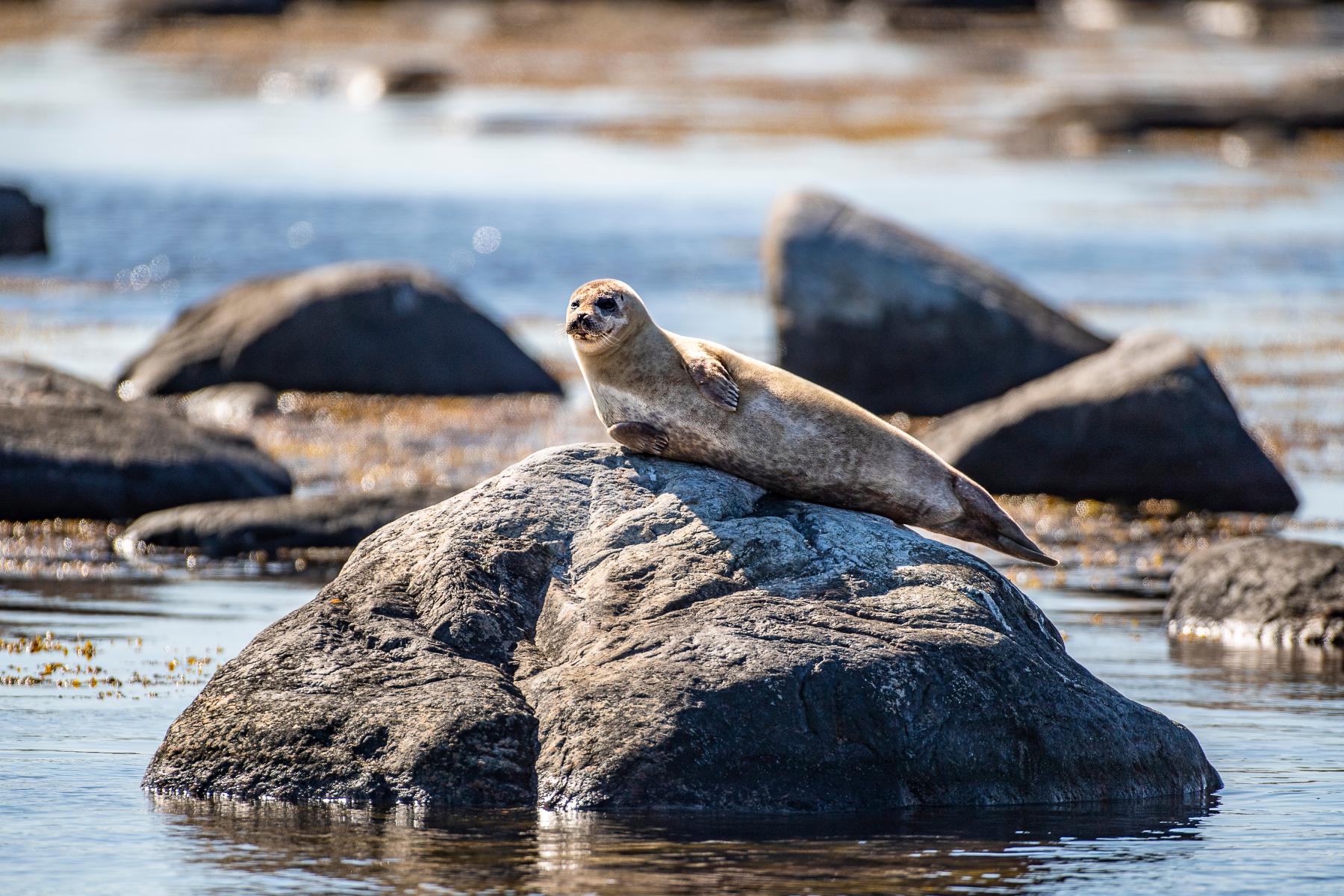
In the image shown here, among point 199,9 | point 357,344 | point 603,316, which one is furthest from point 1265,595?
point 199,9

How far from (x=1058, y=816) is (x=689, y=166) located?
95.0ft

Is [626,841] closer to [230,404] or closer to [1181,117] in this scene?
[230,404]

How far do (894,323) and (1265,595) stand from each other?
23.6 feet

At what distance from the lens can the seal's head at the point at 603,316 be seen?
7992 millimetres

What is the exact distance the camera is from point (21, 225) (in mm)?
26125

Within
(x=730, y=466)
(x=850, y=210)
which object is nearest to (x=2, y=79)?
(x=850, y=210)

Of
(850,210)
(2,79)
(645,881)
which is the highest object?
(2,79)

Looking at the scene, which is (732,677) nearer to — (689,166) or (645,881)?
(645,881)

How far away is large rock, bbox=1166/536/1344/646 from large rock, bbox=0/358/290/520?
5.93 m

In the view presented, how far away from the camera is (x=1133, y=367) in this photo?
14586 mm

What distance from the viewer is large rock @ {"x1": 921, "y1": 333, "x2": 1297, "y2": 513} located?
14.4 m

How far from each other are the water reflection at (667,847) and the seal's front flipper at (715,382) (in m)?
1.78

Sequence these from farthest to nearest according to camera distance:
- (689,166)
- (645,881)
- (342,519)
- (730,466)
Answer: (689,166), (342,519), (730,466), (645,881)

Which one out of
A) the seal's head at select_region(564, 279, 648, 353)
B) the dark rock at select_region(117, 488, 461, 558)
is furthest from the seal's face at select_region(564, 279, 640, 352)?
the dark rock at select_region(117, 488, 461, 558)
